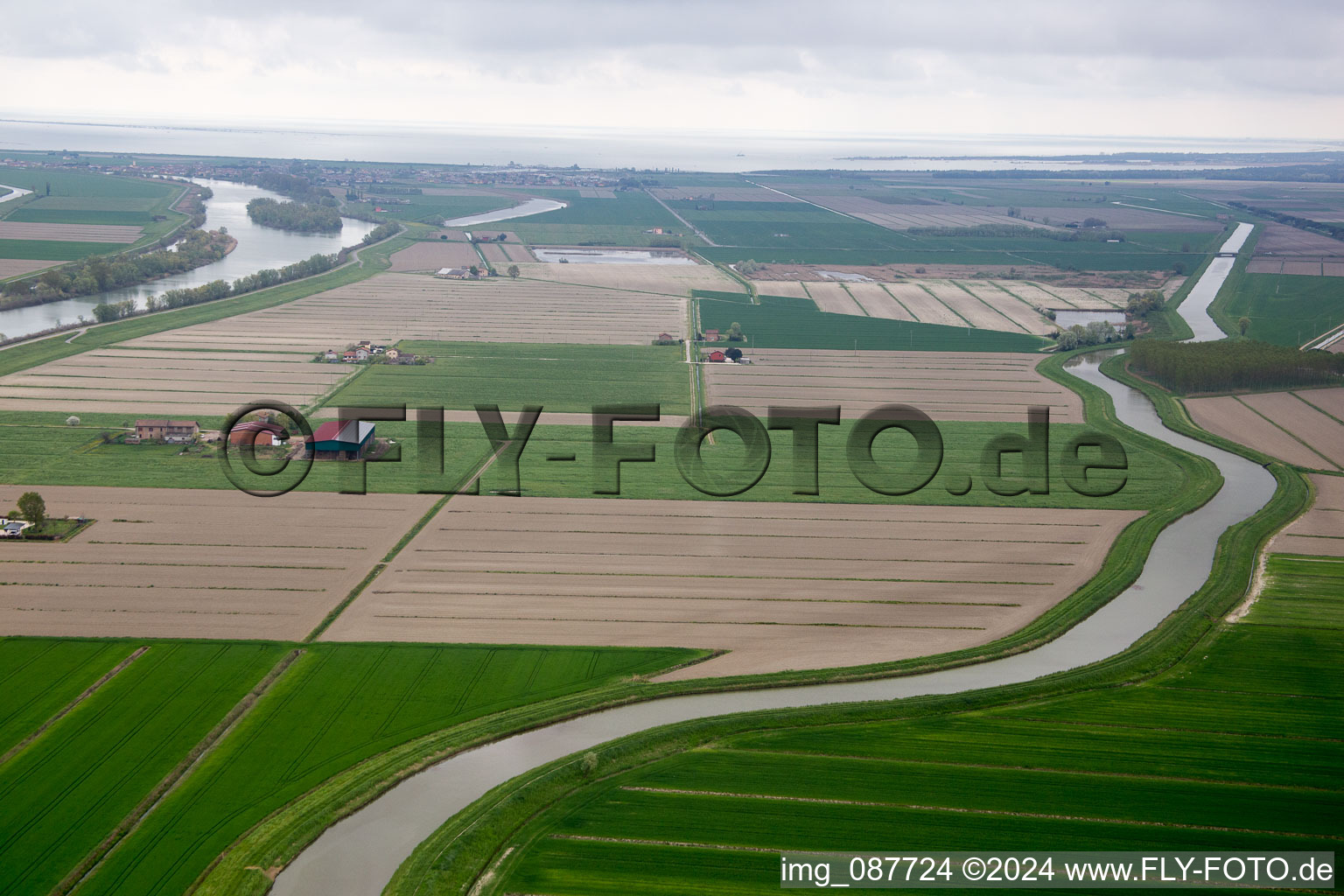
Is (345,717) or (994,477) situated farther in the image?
(994,477)

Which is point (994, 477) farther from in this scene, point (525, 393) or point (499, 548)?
point (525, 393)

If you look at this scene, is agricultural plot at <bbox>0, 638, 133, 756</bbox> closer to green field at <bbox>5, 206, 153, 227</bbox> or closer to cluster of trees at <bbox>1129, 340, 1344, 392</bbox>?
cluster of trees at <bbox>1129, 340, 1344, 392</bbox>

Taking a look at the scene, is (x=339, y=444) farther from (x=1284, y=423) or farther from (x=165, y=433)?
(x=1284, y=423)

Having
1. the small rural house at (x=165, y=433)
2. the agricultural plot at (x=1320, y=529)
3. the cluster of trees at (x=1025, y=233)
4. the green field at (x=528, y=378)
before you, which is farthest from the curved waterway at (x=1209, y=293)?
the small rural house at (x=165, y=433)

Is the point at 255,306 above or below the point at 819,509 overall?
above

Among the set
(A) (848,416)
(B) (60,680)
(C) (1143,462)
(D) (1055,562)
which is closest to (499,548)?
(B) (60,680)

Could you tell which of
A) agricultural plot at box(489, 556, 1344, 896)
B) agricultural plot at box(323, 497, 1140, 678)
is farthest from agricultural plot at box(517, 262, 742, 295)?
agricultural plot at box(489, 556, 1344, 896)

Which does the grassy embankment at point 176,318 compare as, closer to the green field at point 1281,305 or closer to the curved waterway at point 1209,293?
the curved waterway at point 1209,293
